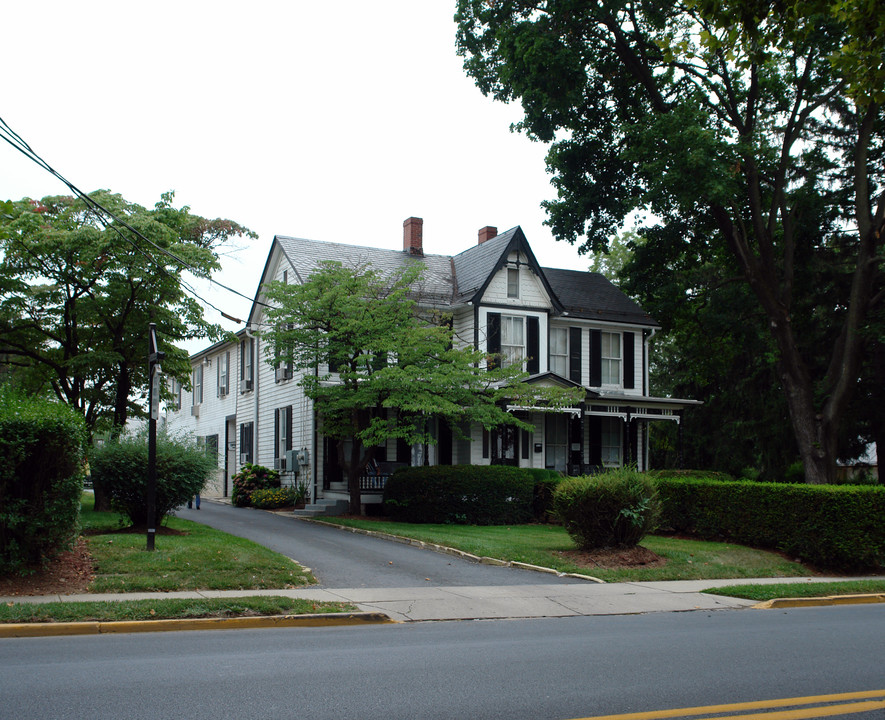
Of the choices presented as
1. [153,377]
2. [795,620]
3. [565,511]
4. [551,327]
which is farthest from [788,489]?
[551,327]

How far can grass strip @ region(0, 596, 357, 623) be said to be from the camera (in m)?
9.23

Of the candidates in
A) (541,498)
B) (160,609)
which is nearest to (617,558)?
(160,609)

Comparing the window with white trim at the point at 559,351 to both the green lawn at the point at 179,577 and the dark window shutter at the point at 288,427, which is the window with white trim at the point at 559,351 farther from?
the green lawn at the point at 179,577

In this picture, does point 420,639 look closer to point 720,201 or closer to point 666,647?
point 666,647

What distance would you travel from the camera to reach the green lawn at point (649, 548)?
47.4 ft

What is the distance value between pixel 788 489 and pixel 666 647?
960 centimetres

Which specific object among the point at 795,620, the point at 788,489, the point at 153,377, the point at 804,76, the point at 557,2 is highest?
the point at 557,2

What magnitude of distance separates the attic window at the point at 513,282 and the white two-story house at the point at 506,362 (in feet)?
0.11

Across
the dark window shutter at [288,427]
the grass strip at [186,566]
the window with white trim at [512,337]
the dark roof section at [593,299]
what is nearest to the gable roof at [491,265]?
the window with white trim at [512,337]

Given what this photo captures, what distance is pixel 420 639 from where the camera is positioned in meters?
8.87

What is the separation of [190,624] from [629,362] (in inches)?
959

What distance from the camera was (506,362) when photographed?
27.5 meters

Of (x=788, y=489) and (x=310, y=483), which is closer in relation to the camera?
(x=788, y=489)

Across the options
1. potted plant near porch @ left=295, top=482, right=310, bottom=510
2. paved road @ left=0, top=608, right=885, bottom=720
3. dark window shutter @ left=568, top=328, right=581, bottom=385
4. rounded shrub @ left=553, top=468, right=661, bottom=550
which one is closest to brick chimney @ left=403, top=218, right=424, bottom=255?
dark window shutter @ left=568, top=328, right=581, bottom=385
